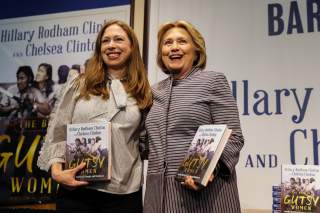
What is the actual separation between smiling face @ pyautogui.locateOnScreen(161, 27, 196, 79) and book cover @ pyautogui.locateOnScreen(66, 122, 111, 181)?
361mm

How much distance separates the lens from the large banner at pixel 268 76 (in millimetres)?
2135

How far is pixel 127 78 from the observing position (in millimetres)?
1643

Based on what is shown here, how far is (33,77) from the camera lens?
8.57 feet

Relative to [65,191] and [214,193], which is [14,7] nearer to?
[65,191]

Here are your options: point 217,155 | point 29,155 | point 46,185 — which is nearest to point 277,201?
point 217,155

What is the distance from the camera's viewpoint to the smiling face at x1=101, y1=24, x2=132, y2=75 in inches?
63.6

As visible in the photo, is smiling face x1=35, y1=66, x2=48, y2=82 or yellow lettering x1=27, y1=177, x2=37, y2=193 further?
smiling face x1=35, y1=66, x2=48, y2=82

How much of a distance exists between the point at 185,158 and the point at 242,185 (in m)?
0.95

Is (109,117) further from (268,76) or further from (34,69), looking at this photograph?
(34,69)

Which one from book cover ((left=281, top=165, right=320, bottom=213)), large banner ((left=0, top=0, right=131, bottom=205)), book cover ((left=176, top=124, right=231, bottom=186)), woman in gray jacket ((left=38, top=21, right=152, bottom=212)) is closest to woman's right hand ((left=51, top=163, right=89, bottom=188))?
woman in gray jacket ((left=38, top=21, right=152, bottom=212))

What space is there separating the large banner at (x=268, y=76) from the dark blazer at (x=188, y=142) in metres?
0.81

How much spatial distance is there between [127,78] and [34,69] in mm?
1218

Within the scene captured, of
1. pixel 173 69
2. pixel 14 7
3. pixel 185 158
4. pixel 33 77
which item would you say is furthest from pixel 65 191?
pixel 14 7

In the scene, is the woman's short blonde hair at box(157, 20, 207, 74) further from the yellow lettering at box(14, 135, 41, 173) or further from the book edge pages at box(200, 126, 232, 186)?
the yellow lettering at box(14, 135, 41, 173)
